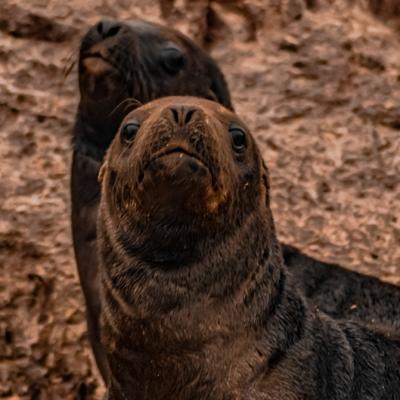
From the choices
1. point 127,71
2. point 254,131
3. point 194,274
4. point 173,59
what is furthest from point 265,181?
point 254,131

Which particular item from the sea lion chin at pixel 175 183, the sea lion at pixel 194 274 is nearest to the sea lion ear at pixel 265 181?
the sea lion at pixel 194 274

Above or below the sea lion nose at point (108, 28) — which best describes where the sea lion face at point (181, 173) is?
above

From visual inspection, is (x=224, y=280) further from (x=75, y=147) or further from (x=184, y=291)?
(x=75, y=147)

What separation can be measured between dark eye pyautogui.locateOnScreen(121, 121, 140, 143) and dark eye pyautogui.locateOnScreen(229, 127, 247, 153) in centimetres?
23

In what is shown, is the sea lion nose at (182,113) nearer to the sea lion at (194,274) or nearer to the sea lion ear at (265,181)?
the sea lion at (194,274)

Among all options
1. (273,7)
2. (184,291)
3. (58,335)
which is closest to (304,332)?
(184,291)

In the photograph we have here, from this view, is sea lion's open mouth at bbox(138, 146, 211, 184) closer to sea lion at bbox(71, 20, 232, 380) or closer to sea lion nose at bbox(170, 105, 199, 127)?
sea lion nose at bbox(170, 105, 199, 127)

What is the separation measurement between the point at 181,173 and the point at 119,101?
4.00 feet

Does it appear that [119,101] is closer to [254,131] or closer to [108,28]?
[108,28]

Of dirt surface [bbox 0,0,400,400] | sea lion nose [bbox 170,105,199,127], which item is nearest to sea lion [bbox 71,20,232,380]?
dirt surface [bbox 0,0,400,400]

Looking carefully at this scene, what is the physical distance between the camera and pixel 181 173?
3.11 meters

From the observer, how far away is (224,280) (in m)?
3.29

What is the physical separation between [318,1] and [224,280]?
321cm

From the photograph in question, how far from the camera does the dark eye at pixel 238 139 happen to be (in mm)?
3330
